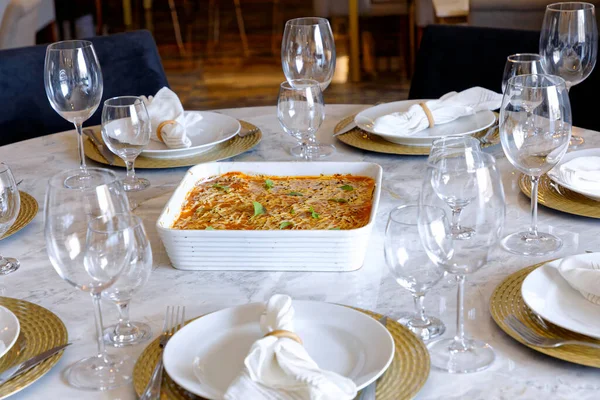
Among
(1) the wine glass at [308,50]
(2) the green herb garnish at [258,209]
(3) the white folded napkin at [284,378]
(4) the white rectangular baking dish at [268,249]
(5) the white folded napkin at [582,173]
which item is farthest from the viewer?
(1) the wine glass at [308,50]

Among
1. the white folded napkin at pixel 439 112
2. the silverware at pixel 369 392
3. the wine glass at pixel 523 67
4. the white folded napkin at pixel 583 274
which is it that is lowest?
the silverware at pixel 369 392

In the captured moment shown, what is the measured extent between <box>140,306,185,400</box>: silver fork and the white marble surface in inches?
0.8

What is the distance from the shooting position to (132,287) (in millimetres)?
907

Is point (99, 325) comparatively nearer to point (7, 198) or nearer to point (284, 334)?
point (284, 334)

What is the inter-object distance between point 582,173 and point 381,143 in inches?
17.0

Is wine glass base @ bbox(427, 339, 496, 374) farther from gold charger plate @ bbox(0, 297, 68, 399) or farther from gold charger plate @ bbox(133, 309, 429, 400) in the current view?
gold charger plate @ bbox(0, 297, 68, 399)

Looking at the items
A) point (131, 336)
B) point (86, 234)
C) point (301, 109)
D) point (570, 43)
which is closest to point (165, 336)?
point (131, 336)

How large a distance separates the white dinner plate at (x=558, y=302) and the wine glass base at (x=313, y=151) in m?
0.65

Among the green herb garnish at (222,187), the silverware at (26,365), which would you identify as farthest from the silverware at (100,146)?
the silverware at (26,365)

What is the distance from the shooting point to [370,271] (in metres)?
1.12

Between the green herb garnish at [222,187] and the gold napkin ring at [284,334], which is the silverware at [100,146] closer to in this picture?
the green herb garnish at [222,187]

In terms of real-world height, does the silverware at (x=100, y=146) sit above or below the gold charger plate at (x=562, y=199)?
above

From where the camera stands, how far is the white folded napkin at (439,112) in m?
1.62

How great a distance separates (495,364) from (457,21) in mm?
4912
